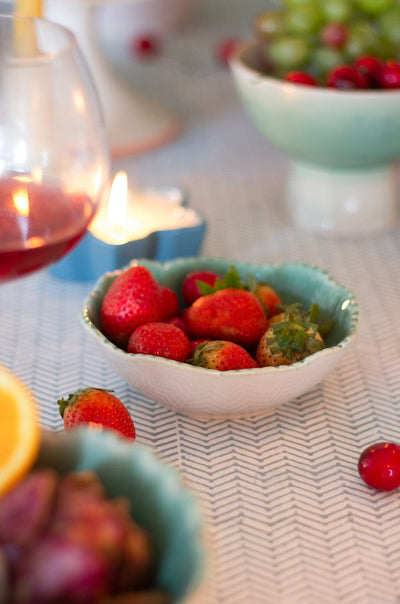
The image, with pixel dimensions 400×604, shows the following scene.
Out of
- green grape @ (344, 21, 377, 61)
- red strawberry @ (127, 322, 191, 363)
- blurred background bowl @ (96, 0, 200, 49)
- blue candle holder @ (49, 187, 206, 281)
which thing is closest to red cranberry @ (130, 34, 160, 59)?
blurred background bowl @ (96, 0, 200, 49)

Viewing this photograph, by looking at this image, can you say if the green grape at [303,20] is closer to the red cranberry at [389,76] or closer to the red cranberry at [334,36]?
the red cranberry at [334,36]

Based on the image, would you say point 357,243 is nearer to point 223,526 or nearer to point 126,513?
point 223,526

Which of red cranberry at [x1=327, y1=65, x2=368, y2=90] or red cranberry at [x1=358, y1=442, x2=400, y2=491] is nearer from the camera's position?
red cranberry at [x1=358, y1=442, x2=400, y2=491]

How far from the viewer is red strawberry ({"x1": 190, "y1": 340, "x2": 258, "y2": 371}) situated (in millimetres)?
549

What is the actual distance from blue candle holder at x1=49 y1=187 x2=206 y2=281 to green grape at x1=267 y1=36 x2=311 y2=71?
10.6 inches

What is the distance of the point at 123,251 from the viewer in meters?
0.76

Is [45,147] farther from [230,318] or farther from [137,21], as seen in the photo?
[137,21]

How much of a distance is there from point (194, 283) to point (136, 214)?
22 centimetres

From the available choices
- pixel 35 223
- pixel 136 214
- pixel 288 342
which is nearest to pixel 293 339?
pixel 288 342

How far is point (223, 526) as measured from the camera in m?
0.50

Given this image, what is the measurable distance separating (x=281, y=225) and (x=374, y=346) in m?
0.30

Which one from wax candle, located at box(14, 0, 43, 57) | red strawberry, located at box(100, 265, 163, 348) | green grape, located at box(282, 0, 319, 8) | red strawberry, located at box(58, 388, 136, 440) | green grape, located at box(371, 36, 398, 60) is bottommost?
red strawberry, located at box(58, 388, 136, 440)

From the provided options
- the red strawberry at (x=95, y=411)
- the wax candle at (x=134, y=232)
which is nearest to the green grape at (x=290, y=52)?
the wax candle at (x=134, y=232)

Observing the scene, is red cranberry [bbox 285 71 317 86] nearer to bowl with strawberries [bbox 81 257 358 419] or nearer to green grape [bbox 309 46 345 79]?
green grape [bbox 309 46 345 79]
